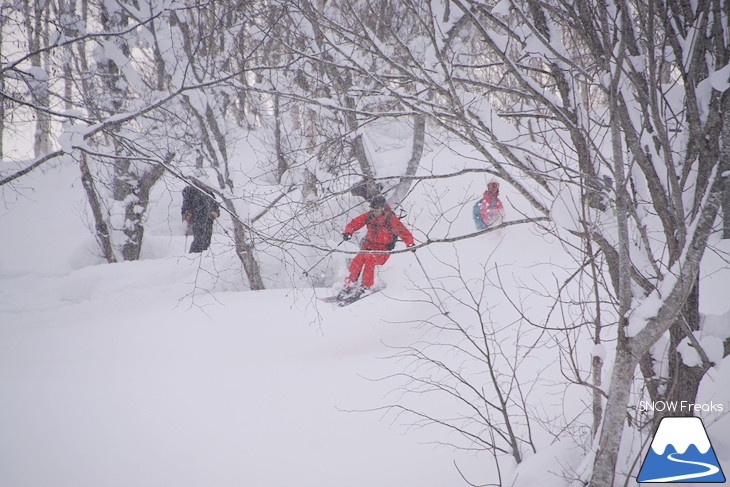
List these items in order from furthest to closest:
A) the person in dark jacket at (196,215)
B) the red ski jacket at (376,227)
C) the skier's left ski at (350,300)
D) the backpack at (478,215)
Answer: the backpack at (478,215) → the person in dark jacket at (196,215) → the skier's left ski at (350,300) → the red ski jacket at (376,227)

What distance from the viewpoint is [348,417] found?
3.26 metres

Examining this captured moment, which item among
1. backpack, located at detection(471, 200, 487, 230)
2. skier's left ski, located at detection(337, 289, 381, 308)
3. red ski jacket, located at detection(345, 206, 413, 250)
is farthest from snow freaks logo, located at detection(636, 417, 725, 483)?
backpack, located at detection(471, 200, 487, 230)

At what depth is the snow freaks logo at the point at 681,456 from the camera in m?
1.80

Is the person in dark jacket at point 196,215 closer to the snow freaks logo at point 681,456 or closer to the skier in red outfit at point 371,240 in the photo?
the skier in red outfit at point 371,240

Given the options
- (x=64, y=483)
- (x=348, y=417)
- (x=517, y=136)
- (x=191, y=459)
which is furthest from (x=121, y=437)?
(x=517, y=136)

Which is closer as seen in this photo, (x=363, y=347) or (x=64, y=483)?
(x=64, y=483)

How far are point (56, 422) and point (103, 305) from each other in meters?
2.81

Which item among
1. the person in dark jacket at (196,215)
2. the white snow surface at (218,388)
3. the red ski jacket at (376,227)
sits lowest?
the white snow surface at (218,388)

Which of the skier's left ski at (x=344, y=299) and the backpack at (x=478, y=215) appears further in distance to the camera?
the backpack at (x=478, y=215)

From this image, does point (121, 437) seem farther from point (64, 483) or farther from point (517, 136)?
point (517, 136)

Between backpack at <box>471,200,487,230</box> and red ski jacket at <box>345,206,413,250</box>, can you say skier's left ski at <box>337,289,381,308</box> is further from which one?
backpack at <box>471,200,487,230</box>

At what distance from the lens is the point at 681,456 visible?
1901 mm

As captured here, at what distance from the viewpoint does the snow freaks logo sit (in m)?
1.80

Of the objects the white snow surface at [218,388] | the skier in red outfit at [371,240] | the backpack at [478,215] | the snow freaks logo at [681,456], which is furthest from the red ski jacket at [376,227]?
the backpack at [478,215]
